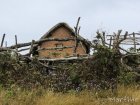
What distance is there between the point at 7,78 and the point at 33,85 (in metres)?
1.12

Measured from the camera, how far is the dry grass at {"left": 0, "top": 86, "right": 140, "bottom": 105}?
39.5 ft

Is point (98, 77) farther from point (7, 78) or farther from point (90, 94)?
point (7, 78)

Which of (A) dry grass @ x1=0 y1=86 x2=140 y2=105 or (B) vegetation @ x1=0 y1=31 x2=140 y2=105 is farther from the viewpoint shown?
(B) vegetation @ x1=0 y1=31 x2=140 y2=105

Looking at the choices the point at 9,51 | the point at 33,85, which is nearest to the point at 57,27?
the point at 9,51

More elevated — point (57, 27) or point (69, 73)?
point (57, 27)

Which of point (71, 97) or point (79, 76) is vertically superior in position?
point (79, 76)

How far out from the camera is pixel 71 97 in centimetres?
1268

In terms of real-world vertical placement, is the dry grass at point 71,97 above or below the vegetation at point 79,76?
below

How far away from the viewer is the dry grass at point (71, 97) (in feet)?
39.5

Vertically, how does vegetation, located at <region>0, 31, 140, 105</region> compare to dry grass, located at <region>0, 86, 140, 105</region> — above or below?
above

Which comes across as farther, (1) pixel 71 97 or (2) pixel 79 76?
(2) pixel 79 76

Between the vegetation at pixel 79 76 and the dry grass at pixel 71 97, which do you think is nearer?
the dry grass at pixel 71 97

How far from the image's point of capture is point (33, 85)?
46.1 feet

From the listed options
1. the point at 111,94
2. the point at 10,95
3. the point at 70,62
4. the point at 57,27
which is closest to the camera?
the point at 10,95
